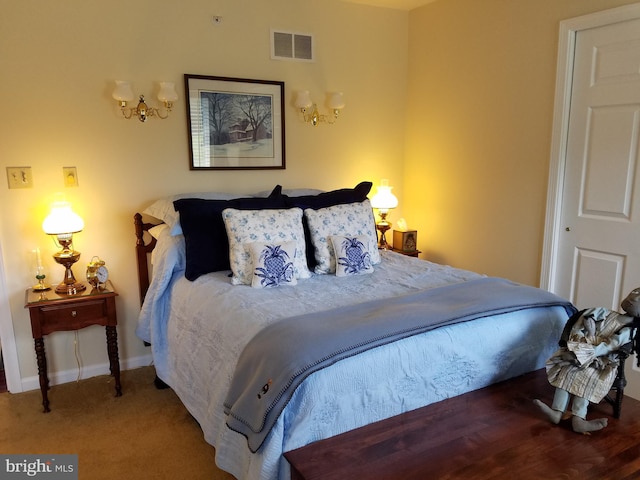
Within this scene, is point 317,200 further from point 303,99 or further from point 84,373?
point 84,373

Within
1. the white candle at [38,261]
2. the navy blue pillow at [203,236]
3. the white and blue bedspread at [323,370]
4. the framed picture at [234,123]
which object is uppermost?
the framed picture at [234,123]

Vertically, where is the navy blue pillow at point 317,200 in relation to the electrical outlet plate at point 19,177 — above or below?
below

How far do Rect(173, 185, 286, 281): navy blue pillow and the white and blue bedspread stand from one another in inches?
3.1

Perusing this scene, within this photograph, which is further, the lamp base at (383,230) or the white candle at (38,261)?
the lamp base at (383,230)

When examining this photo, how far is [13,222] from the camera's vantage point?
2.68 m

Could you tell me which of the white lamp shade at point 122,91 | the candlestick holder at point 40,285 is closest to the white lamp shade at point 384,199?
the white lamp shade at point 122,91

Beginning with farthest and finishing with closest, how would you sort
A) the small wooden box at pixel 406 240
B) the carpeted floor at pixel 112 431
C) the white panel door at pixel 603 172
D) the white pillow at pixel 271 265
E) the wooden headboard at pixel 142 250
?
the small wooden box at pixel 406 240 < the wooden headboard at pixel 142 250 < the white panel door at pixel 603 172 < the white pillow at pixel 271 265 < the carpeted floor at pixel 112 431

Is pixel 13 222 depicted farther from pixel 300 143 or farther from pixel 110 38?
pixel 300 143

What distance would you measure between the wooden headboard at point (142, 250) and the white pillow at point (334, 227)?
3.41 ft

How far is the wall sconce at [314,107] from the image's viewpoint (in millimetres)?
3334

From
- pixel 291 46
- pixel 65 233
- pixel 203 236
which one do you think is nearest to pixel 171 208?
pixel 203 236

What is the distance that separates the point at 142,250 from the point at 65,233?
1.58ft

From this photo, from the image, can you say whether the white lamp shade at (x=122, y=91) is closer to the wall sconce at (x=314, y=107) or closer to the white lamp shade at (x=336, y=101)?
the wall sconce at (x=314, y=107)

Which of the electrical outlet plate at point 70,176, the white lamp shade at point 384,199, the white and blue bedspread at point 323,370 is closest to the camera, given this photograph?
the white and blue bedspread at point 323,370
